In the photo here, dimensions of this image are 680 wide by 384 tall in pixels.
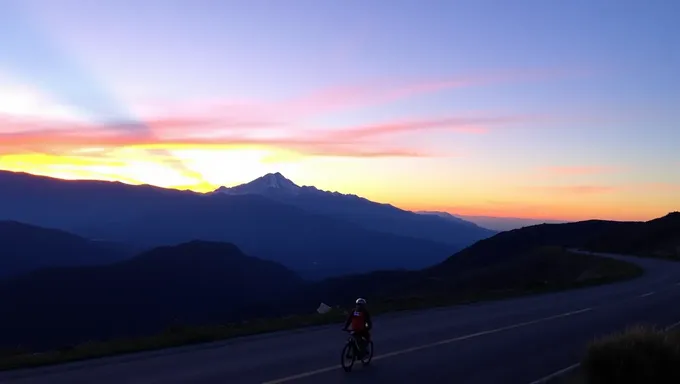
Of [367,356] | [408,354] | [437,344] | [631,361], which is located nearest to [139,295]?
[437,344]

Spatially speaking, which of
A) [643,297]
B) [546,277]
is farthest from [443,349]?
[546,277]

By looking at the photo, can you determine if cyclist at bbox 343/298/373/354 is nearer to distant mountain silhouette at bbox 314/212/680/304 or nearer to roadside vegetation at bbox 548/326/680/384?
roadside vegetation at bbox 548/326/680/384

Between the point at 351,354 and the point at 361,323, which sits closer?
the point at 351,354

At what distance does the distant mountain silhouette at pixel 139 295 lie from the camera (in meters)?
106

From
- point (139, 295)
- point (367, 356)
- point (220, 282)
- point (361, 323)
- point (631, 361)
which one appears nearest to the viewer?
point (631, 361)

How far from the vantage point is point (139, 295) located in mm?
135375

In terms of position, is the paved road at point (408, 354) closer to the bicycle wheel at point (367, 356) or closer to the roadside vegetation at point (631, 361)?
the bicycle wheel at point (367, 356)

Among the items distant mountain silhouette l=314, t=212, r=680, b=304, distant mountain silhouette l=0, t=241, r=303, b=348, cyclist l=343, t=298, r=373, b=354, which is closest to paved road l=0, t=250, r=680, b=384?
cyclist l=343, t=298, r=373, b=354

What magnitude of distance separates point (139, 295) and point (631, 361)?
131477 mm

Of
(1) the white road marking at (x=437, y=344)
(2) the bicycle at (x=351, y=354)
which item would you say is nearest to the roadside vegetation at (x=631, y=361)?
(2) the bicycle at (x=351, y=354)

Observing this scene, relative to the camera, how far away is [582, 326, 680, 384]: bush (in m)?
10.8

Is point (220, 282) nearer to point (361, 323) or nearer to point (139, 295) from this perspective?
point (139, 295)

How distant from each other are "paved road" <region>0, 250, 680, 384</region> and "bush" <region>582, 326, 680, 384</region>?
2.00 meters

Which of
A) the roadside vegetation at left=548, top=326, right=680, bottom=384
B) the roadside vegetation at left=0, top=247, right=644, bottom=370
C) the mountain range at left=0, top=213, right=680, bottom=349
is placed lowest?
the roadside vegetation at left=548, top=326, right=680, bottom=384
